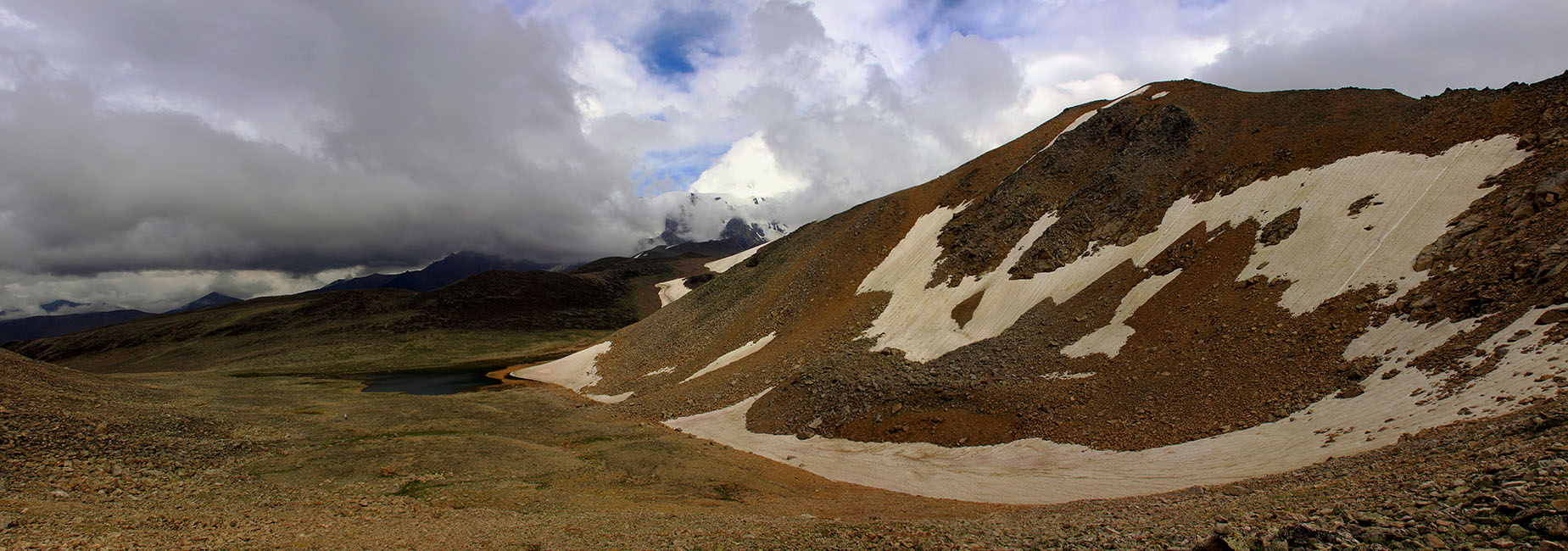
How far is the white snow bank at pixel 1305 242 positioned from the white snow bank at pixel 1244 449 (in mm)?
5729

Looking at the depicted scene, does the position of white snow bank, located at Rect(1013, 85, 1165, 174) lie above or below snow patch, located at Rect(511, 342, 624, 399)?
above

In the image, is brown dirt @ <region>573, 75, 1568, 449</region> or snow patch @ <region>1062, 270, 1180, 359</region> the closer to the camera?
brown dirt @ <region>573, 75, 1568, 449</region>

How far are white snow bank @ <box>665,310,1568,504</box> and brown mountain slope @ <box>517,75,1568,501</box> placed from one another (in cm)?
13

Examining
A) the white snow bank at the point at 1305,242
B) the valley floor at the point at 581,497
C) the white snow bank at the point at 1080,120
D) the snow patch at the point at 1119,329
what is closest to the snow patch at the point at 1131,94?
the white snow bank at the point at 1080,120

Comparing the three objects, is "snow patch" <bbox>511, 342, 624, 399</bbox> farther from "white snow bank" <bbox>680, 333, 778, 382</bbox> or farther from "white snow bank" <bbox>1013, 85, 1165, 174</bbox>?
"white snow bank" <bbox>1013, 85, 1165, 174</bbox>

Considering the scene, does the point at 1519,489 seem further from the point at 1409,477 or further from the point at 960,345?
the point at 960,345

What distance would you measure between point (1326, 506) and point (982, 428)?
57.7ft

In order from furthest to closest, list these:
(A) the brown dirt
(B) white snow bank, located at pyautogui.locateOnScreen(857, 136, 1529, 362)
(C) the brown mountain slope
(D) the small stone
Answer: (B) white snow bank, located at pyautogui.locateOnScreen(857, 136, 1529, 362), (A) the brown dirt, (C) the brown mountain slope, (D) the small stone

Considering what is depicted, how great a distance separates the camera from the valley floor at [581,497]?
8555 mm

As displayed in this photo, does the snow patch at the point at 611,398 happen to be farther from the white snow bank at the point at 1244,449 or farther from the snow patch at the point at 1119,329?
the snow patch at the point at 1119,329

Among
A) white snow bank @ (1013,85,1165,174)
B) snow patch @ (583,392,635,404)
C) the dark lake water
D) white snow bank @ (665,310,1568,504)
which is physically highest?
white snow bank @ (1013,85,1165,174)

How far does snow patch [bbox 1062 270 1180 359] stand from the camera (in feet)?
97.6

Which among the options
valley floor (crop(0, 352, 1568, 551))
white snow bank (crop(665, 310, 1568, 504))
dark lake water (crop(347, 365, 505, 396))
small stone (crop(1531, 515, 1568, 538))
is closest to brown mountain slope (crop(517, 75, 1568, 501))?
white snow bank (crop(665, 310, 1568, 504))

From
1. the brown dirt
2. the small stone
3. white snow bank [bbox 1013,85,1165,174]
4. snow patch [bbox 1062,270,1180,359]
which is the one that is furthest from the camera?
white snow bank [bbox 1013,85,1165,174]
